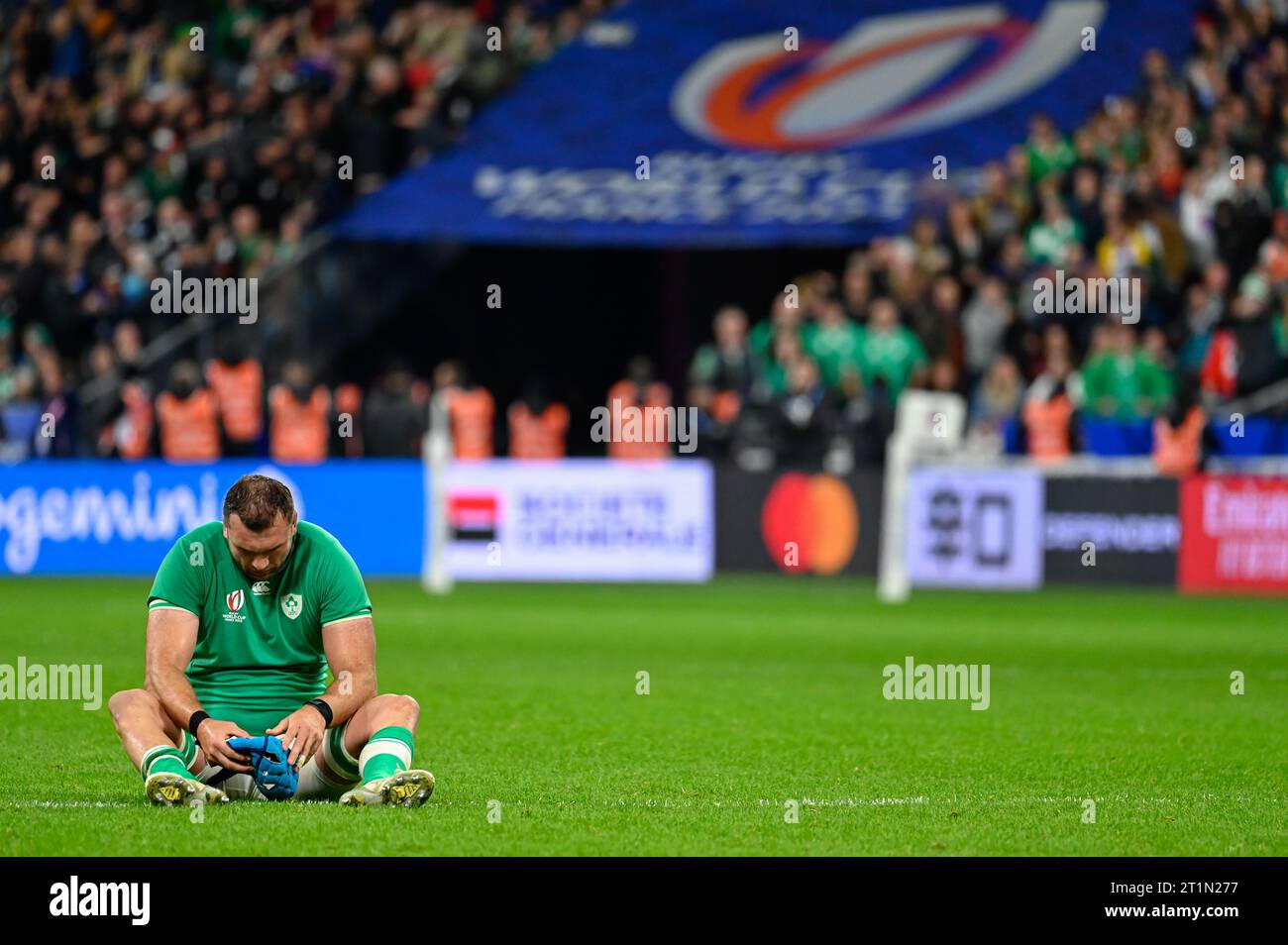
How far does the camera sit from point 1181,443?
23234mm

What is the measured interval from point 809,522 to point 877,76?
10082 mm

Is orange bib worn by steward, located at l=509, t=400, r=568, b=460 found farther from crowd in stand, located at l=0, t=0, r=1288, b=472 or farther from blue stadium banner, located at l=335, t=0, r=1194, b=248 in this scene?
blue stadium banner, located at l=335, t=0, r=1194, b=248

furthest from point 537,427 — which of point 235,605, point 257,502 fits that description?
point 257,502

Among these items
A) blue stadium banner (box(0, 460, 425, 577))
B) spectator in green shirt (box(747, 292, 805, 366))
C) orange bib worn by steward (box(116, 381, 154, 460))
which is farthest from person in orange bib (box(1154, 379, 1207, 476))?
orange bib worn by steward (box(116, 381, 154, 460))

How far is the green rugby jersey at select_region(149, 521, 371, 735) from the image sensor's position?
8539 millimetres

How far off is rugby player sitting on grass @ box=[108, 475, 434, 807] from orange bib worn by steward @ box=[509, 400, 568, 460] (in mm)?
18614

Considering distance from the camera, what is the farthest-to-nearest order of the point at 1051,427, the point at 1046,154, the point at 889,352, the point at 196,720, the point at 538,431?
the point at 538,431
the point at 1046,154
the point at 889,352
the point at 1051,427
the point at 196,720

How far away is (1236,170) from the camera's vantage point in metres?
24.9

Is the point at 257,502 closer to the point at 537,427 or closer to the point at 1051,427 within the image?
the point at 1051,427

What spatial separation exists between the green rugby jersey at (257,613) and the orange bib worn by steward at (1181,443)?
15296 mm

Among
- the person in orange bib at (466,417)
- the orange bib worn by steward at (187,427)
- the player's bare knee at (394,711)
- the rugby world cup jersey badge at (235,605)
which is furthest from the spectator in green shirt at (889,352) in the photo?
the rugby world cup jersey badge at (235,605)

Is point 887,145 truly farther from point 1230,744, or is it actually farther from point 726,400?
point 1230,744

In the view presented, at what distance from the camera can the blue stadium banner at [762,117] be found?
92.8 feet
